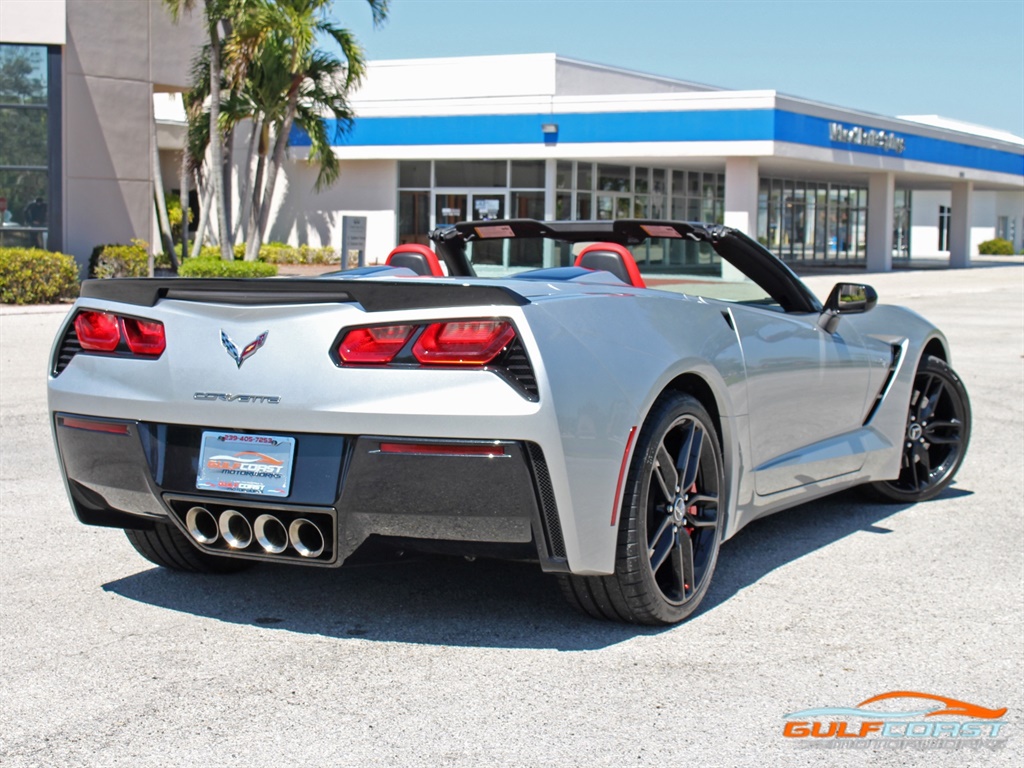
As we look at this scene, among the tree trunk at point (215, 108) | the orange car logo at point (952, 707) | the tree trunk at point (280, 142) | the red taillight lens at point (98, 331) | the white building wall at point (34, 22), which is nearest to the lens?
the orange car logo at point (952, 707)

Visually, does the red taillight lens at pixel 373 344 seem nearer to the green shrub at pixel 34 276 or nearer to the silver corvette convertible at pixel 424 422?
the silver corvette convertible at pixel 424 422

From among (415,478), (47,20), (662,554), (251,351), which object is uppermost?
(47,20)

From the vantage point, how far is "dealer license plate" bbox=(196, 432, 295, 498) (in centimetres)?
394

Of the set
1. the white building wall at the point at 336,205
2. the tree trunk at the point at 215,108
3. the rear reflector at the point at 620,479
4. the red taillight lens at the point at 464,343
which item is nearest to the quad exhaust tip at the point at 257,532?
the red taillight lens at the point at 464,343

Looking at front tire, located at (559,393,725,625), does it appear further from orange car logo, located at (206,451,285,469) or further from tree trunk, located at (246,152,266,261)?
tree trunk, located at (246,152,266,261)

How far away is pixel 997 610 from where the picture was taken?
4715 millimetres

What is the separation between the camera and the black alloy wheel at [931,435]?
21.5 ft

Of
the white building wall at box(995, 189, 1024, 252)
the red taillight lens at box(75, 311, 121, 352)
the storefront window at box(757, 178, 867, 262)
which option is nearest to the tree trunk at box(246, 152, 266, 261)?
the storefront window at box(757, 178, 867, 262)

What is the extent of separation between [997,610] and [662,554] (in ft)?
4.31

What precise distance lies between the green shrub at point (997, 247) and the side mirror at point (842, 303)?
6968 cm

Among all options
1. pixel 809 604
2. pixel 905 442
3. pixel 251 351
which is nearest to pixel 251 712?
pixel 251 351

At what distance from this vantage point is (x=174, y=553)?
492 centimetres

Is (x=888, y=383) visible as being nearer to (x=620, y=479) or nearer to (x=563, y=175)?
(x=620, y=479)

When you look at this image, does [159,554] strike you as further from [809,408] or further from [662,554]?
[809,408]
